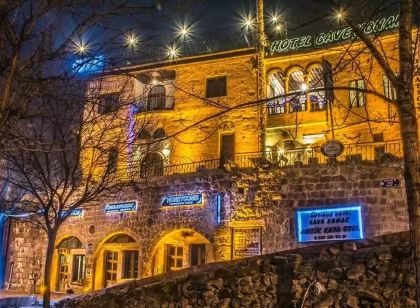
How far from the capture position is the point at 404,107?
23.4ft

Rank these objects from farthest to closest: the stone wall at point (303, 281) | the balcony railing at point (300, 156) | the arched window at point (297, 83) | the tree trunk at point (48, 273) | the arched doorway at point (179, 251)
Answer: the arched window at point (297, 83), the arched doorway at point (179, 251), the balcony railing at point (300, 156), the tree trunk at point (48, 273), the stone wall at point (303, 281)

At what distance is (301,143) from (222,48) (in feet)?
23.2

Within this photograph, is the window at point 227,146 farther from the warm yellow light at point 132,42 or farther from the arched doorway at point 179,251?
the warm yellow light at point 132,42

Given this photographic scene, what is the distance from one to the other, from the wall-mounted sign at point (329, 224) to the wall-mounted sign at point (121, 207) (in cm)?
830

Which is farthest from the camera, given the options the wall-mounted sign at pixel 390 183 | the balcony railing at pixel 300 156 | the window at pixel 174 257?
the window at pixel 174 257

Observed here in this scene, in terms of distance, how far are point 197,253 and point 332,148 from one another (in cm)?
820

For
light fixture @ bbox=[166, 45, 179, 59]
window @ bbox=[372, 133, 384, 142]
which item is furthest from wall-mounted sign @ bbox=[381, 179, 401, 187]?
light fixture @ bbox=[166, 45, 179, 59]

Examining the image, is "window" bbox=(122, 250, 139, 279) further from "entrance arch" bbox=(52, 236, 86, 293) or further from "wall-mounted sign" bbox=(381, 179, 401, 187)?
"wall-mounted sign" bbox=(381, 179, 401, 187)

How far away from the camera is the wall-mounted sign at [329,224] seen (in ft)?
59.3

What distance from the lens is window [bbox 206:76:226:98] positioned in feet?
82.3

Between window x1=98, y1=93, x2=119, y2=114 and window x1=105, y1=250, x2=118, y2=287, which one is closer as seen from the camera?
window x1=98, y1=93, x2=119, y2=114

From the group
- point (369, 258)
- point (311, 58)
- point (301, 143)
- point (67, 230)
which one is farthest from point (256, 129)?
point (369, 258)

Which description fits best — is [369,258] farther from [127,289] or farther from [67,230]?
[67,230]

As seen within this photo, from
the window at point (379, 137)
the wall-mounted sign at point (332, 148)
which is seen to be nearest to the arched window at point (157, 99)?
the wall-mounted sign at point (332, 148)
